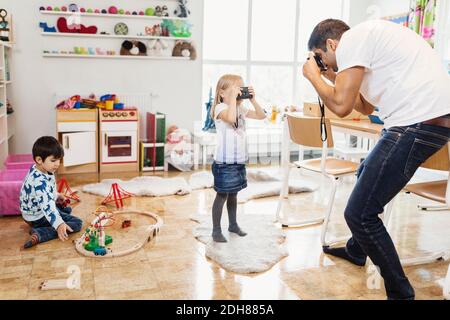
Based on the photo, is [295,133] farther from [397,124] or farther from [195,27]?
[195,27]

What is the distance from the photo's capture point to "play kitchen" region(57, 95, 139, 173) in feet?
14.1

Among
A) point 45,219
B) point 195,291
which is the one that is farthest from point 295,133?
point 45,219

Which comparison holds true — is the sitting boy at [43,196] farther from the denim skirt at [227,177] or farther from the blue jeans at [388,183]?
the blue jeans at [388,183]

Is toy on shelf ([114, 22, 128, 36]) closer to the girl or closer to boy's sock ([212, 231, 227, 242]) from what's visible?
the girl

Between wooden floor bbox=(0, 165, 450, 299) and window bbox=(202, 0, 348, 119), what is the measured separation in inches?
105

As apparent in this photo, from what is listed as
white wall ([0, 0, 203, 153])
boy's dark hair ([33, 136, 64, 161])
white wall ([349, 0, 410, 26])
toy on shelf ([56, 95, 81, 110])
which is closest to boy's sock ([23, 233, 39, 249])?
boy's dark hair ([33, 136, 64, 161])

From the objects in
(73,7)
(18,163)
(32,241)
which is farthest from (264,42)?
(32,241)

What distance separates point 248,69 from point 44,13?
2213 mm

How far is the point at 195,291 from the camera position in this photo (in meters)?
2.07

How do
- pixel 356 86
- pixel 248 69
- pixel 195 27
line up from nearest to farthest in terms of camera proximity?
pixel 356 86, pixel 195 27, pixel 248 69

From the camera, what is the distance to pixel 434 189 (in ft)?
7.79

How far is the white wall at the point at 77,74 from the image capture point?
4469 millimetres

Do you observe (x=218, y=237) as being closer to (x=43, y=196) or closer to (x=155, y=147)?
(x=43, y=196)

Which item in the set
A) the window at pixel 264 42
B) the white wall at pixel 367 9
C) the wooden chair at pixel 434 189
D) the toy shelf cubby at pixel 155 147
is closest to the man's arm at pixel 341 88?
the wooden chair at pixel 434 189
